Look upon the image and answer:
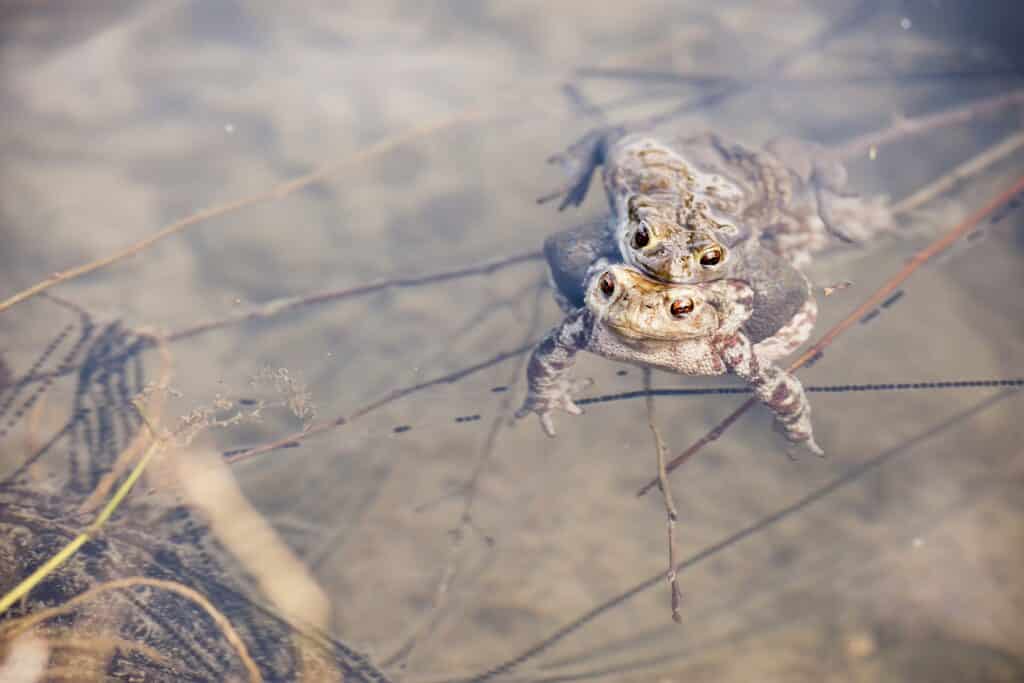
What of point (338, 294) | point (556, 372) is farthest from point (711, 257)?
point (338, 294)

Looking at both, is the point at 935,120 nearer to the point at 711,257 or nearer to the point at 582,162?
the point at 582,162

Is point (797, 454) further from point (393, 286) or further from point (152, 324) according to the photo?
point (152, 324)

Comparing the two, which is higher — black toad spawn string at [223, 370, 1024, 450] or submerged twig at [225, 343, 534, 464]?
black toad spawn string at [223, 370, 1024, 450]

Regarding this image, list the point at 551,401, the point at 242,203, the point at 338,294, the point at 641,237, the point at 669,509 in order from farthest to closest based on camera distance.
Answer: the point at 242,203 < the point at 338,294 < the point at 551,401 < the point at 669,509 < the point at 641,237

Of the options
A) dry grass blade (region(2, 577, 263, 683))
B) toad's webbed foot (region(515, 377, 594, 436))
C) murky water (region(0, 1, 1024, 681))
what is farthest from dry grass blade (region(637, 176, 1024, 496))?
dry grass blade (region(2, 577, 263, 683))

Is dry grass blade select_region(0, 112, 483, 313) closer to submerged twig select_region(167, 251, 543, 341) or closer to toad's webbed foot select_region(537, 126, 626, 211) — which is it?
submerged twig select_region(167, 251, 543, 341)

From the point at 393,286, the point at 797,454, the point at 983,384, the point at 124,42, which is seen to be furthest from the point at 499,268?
the point at 124,42

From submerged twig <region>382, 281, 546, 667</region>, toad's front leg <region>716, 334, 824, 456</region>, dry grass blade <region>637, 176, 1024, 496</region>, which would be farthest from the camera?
dry grass blade <region>637, 176, 1024, 496</region>
